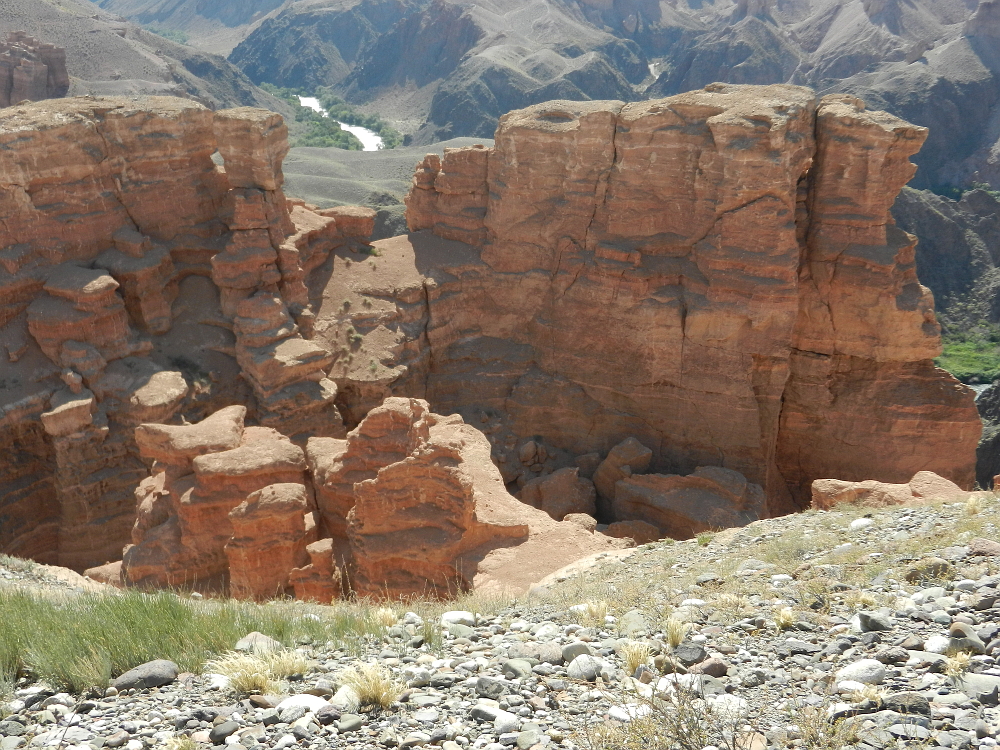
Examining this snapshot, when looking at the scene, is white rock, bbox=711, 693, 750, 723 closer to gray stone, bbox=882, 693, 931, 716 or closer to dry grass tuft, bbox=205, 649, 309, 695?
gray stone, bbox=882, 693, 931, 716

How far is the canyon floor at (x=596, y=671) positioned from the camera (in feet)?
20.0

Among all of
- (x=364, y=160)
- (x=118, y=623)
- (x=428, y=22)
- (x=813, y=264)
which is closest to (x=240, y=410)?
(x=118, y=623)

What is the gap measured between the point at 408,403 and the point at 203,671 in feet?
35.8

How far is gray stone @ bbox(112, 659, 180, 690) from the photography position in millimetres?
7168

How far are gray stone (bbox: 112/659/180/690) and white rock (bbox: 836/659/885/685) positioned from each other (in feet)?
17.1

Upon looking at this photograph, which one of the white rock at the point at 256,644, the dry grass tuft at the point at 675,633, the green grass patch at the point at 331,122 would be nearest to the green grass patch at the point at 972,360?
the dry grass tuft at the point at 675,633

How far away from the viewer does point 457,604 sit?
36.1 ft

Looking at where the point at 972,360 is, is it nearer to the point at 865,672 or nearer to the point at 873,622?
the point at 873,622

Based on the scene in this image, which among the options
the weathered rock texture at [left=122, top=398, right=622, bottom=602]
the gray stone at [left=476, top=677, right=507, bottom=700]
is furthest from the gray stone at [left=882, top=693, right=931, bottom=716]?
the weathered rock texture at [left=122, top=398, right=622, bottom=602]

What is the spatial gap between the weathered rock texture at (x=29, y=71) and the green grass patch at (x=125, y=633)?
55.2 metres

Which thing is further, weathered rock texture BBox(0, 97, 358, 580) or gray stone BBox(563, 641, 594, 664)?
weathered rock texture BBox(0, 97, 358, 580)

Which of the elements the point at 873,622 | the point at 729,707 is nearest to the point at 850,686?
the point at 729,707

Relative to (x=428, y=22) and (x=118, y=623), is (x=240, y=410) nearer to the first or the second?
(x=118, y=623)

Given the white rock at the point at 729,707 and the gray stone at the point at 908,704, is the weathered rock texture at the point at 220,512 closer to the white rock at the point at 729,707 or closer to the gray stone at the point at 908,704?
the white rock at the point at 729,707
